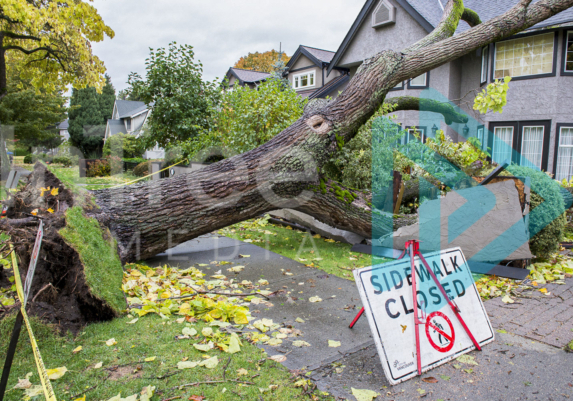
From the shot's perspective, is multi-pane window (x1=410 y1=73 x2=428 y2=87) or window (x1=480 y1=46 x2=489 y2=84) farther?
multi-pane window (x1=410 y1=73 x2=428 y2=87)

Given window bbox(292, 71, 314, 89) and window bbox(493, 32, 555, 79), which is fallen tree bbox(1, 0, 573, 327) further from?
window bbox(292, 71, 314, 89)

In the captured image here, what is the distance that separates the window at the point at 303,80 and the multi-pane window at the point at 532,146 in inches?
521

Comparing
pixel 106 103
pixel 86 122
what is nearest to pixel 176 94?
pixel 86 122

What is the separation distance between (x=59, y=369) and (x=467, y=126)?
1556cm

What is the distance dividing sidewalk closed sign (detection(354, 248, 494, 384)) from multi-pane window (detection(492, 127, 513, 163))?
12.5 m

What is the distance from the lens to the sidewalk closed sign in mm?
2637

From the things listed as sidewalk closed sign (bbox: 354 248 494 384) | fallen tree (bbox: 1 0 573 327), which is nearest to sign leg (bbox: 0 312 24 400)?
fallen tree (bbox: 1 0 573 327)

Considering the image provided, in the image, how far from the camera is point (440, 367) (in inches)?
110

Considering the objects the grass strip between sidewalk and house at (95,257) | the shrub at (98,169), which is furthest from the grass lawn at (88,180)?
the grass strip between sidewalk and house at (95,257)

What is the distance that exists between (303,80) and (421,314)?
2304 centimetres

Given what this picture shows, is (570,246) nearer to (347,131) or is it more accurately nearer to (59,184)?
(347,131)

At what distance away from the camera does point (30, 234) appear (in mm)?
3227

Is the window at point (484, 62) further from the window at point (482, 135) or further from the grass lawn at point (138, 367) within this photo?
the grass lawn at point (138, 367)

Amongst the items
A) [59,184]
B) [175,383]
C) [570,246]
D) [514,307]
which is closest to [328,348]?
[175,383]
